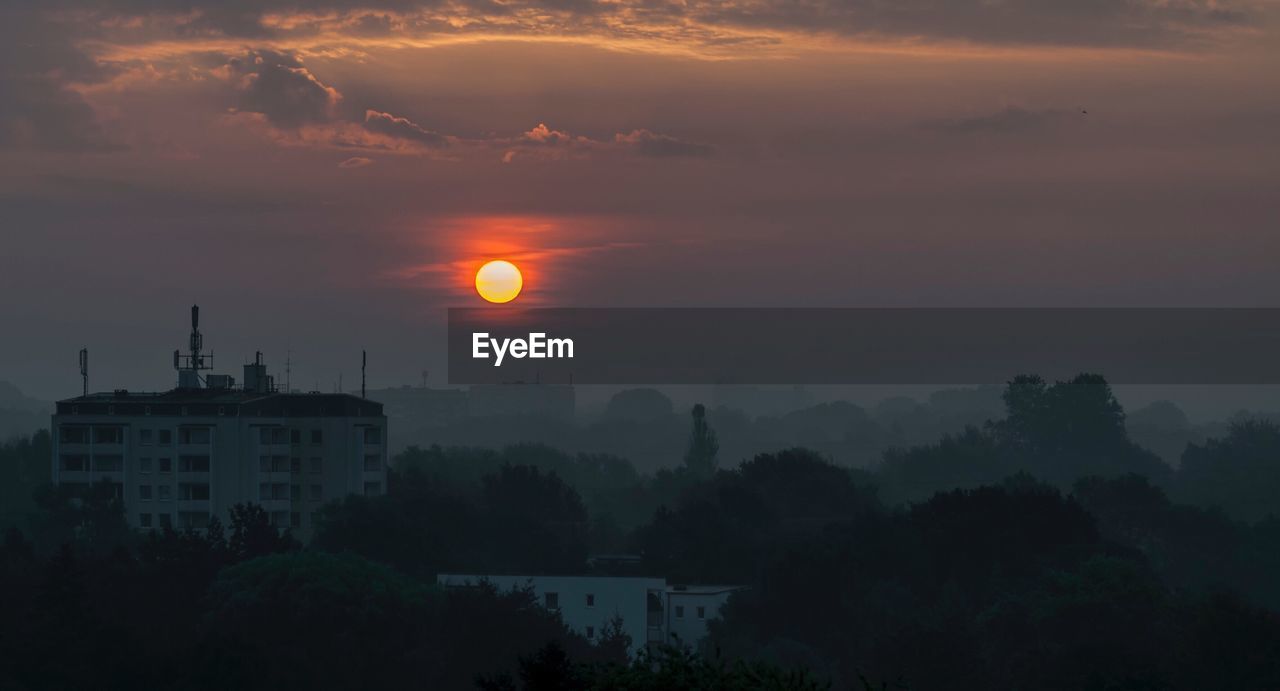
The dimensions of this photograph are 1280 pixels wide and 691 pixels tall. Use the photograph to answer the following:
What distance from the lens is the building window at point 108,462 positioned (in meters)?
114

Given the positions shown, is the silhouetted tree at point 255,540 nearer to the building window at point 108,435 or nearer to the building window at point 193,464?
the building window at point 193,464

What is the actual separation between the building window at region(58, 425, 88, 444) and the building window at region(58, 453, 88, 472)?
Result: 0.83 metres

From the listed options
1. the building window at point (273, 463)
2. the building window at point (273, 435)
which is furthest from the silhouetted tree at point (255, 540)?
the building window at point (273, 435)

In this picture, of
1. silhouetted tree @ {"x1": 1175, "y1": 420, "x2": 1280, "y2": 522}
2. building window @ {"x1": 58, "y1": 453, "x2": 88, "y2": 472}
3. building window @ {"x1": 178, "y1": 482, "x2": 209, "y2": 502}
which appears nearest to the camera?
building window @ {"x1": 178, "y1": 482, "x2": 209, "y2": 502}

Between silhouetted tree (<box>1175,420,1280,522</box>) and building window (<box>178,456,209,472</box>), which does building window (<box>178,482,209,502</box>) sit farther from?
silhouetted tree (<box>1175,420,1280,522</box>)

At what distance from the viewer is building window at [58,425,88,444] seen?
114562mm

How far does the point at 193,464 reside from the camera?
11369 centimetres

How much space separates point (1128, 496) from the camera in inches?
4732

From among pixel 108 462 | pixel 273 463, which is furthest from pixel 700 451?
pixel 108 462

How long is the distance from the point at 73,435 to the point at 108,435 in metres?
1.96

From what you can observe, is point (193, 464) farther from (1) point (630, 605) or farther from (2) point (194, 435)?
(1) point (630, 605)

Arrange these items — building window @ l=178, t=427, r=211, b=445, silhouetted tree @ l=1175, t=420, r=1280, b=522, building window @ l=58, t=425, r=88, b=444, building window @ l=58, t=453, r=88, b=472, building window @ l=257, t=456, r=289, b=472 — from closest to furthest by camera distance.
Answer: building window @ l=257, t=456, r=289, b=472, building window @ l=178, t=427, r=211, b=445, building window @ l=58, t=453, r=88, b=472, building window @ l=58, t=425, r=88, b=444, silhouetted tree @ l=1175, t=420, r=1280, b=522

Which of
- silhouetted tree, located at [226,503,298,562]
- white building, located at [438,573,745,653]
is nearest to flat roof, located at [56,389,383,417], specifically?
silhouetted tree, located at [226,503,298,562]

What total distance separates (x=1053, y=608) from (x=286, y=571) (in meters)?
29.0
